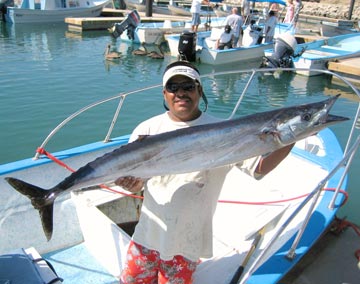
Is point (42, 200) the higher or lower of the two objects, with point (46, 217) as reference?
higher

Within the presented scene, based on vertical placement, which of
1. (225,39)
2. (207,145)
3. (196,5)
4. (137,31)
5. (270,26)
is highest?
(207,145)

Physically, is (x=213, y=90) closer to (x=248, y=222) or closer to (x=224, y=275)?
(x=248, y=222)

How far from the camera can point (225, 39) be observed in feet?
58.4

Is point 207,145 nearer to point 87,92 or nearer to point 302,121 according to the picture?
point 302,121

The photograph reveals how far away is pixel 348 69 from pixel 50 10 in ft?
72.6

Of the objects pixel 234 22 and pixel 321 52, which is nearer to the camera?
pixel 234 22

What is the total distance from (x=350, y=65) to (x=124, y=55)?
421 inches

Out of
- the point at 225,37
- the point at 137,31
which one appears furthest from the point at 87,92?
the point at 137,31

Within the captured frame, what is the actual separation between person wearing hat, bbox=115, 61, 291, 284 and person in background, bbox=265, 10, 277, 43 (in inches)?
700

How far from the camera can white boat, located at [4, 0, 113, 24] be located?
1033 inches

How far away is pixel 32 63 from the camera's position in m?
15.9

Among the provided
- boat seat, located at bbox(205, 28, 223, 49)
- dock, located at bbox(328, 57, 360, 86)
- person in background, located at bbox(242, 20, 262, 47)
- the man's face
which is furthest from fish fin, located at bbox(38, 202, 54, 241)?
person in background, located at bbox(242, 20, 262, 47)

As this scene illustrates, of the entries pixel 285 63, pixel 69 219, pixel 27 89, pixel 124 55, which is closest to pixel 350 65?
pixel 285 63

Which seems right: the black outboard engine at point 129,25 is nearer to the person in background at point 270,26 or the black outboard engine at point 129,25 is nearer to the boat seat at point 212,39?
the boat seat at point 212,39
